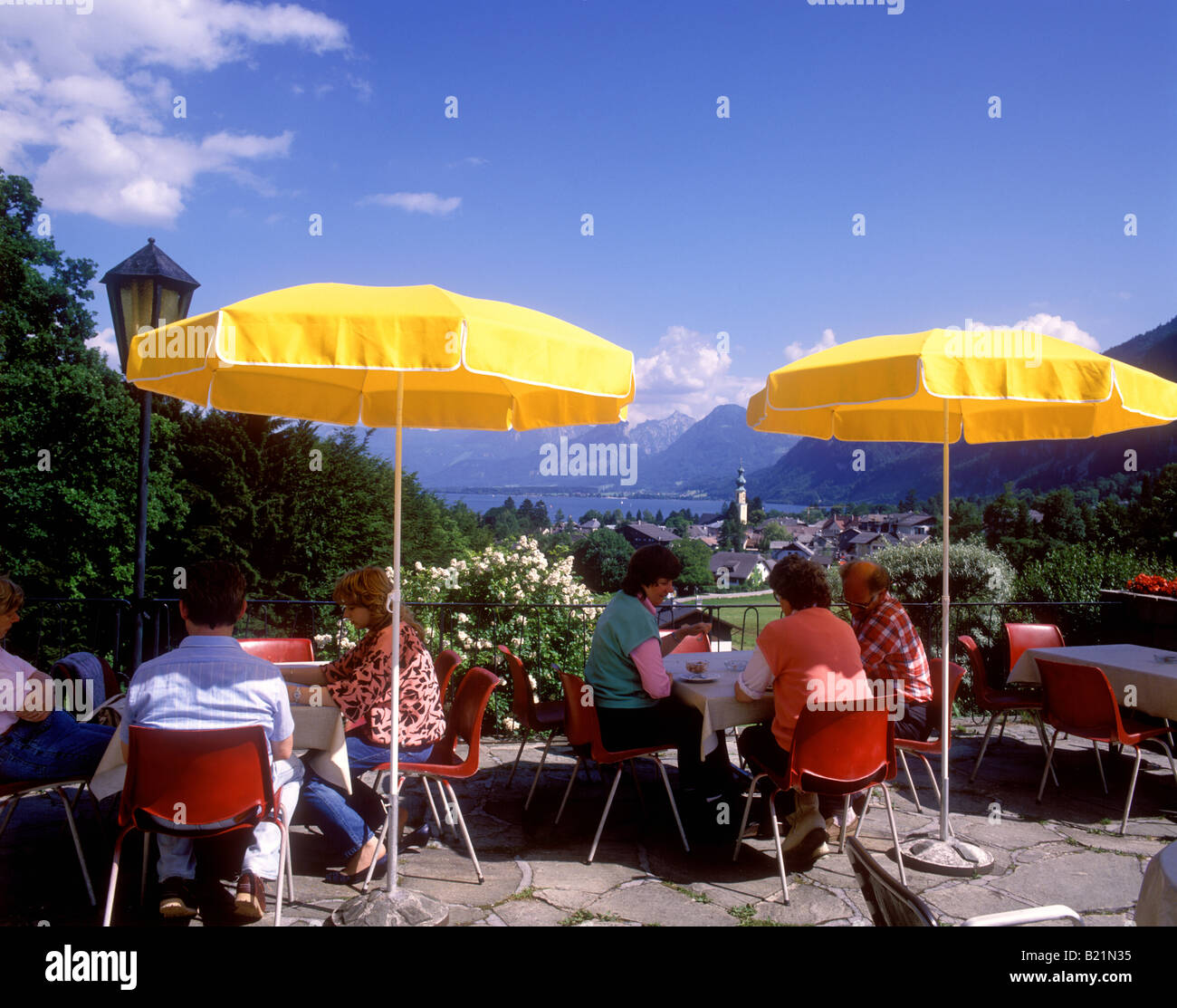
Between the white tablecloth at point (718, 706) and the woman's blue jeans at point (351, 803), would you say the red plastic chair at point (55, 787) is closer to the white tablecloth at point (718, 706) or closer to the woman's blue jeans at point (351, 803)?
the woman's blue jeans at point (351, 803)

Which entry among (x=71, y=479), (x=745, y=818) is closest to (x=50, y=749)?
(x=745, y=818)

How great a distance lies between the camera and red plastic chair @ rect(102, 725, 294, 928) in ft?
9.14

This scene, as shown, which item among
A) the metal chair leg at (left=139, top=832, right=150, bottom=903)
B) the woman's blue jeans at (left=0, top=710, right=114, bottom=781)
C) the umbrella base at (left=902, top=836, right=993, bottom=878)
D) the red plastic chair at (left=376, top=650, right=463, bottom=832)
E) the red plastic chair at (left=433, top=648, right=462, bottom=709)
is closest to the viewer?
the metal chair leg at (left=139, top=832, right=150, bottom=903)

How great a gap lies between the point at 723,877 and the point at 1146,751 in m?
4.61

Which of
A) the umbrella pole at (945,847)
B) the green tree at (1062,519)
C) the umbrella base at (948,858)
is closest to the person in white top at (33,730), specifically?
the umbrella pole at (945,847)

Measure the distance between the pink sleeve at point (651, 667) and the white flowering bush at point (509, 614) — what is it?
10.2 ft

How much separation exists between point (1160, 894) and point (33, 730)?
4145mm

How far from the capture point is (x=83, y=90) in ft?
28.3

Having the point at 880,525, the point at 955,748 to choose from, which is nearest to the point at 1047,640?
the point at 955,748

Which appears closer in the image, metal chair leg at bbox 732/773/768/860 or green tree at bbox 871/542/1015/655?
metal chair leg at bbox 732/773/768/860

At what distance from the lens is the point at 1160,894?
200 cm

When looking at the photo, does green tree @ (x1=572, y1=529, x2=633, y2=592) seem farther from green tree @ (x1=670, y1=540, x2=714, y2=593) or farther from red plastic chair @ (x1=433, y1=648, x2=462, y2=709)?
red plastic chair @ (x1=433, y1=648, x2=462, y2=709)

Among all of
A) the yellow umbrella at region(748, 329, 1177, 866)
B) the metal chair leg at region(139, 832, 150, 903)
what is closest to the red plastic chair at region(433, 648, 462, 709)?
the metal chair leg at region(139, 832, 150, 903)

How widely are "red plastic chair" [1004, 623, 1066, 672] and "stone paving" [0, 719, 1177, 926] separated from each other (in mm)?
1016
